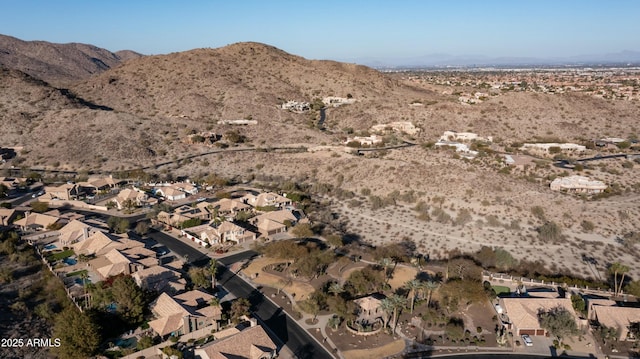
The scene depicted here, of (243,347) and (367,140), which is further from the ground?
(367,140)

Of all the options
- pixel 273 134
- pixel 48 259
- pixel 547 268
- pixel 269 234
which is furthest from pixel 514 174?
pixel 48 259

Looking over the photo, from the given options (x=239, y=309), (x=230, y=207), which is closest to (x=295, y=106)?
(x=230, y=207)

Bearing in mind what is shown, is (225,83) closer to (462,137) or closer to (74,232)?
(462,137)

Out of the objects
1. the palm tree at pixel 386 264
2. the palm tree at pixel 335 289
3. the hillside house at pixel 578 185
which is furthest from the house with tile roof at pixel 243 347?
the hillside house at pixel 578 185

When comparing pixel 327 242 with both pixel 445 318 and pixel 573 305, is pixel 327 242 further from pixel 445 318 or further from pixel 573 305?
pixel 573 305

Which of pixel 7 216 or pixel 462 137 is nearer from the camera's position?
pixel 7 216

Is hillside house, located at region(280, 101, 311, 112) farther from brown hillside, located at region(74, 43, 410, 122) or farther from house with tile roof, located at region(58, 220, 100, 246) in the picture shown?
house with tile roof, located at region(58, 220, 100, 246)

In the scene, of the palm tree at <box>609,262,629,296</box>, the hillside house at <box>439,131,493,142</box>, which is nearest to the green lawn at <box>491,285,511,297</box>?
the palm tree at <box>609,262,629,296</box>
